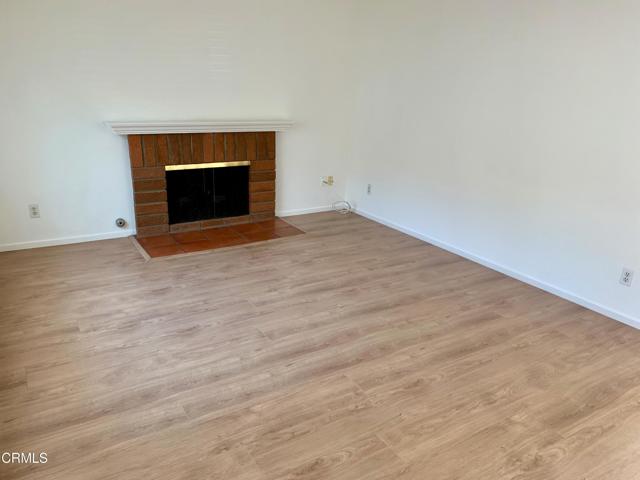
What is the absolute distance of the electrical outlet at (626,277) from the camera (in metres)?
2.74

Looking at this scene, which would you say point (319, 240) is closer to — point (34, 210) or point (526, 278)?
point (526, 278)

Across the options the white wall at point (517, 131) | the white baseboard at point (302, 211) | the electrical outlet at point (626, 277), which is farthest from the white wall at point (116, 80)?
the electrical outlet at point (626, 277)

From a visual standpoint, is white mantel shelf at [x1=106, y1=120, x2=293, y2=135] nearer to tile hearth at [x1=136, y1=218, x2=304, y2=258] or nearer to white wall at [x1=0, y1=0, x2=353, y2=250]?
white wall at [x1=0, y1=0, x2=353, y2=250]

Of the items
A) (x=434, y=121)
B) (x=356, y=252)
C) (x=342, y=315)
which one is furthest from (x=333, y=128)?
(x=342, y=315)

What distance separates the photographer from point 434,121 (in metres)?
3.86

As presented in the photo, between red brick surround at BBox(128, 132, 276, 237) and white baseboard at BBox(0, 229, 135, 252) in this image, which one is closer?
white baseboard at BBox(0, 229, 135, 252)

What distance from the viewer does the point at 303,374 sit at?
86.0 inches

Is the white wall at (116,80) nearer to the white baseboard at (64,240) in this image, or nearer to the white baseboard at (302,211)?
the white baseboard at (64,240)

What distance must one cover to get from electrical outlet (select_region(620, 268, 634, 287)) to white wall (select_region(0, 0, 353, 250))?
3.07 m

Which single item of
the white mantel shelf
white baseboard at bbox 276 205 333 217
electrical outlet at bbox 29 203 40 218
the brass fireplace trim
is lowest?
white baseboard at bbox 276 205 333 217

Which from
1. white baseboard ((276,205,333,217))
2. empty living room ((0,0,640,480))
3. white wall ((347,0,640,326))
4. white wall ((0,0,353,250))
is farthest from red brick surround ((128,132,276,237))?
white wall ((347,0,640,326))

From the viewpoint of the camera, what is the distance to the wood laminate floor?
→ 1.71 metres

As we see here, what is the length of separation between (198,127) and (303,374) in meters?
2.54

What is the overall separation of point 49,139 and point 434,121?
10.2ft
